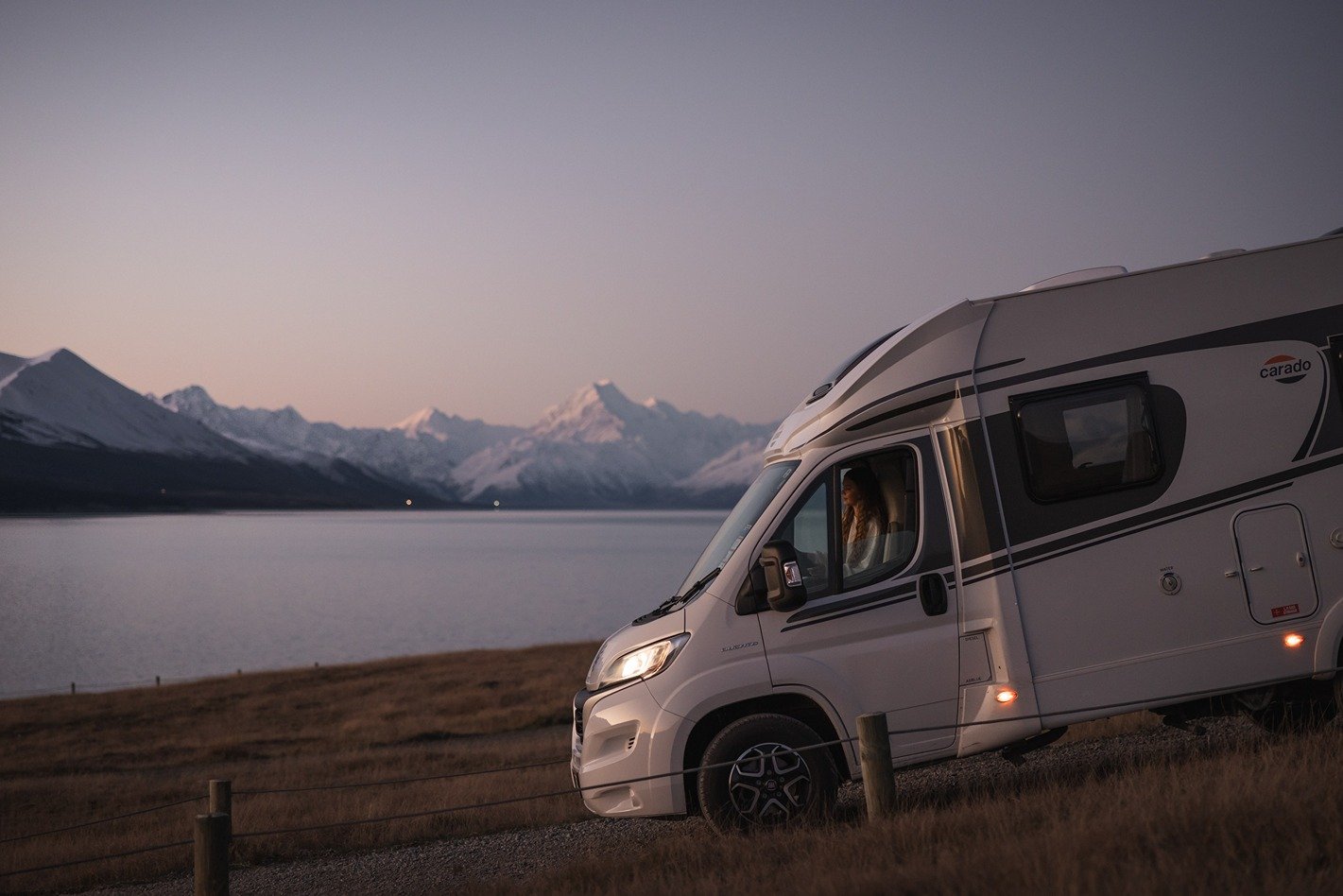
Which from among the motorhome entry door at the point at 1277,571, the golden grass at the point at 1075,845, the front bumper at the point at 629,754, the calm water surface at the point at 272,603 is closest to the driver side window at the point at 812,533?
the front bumper at the point at 629,754

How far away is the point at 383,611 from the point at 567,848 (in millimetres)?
66590

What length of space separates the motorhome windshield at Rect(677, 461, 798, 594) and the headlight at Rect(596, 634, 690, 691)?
21.8 inches

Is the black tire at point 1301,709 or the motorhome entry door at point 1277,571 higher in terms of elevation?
the motorhome entry door at point 1277,571

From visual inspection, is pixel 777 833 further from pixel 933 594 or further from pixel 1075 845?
pixel 1075 845

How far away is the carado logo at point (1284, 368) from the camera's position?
294 inches

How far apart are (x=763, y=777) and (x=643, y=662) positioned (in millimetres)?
1065

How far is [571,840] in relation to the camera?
9398 millimetres

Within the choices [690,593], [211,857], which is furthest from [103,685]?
[690,593]

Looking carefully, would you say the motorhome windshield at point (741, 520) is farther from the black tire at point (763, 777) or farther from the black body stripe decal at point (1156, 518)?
the black body stripe decal at point (1156, 518)

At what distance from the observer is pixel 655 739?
703 cm

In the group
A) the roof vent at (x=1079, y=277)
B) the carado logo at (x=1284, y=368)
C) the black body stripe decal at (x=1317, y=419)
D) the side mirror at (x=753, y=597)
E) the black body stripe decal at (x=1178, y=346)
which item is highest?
the roof vent at (x=1079, y=277)

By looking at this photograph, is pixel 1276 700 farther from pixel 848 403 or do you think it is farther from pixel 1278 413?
pixel 848 403

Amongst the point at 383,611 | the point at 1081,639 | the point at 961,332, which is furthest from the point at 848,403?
the point at 383,611

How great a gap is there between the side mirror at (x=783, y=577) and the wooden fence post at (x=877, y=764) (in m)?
0.82
